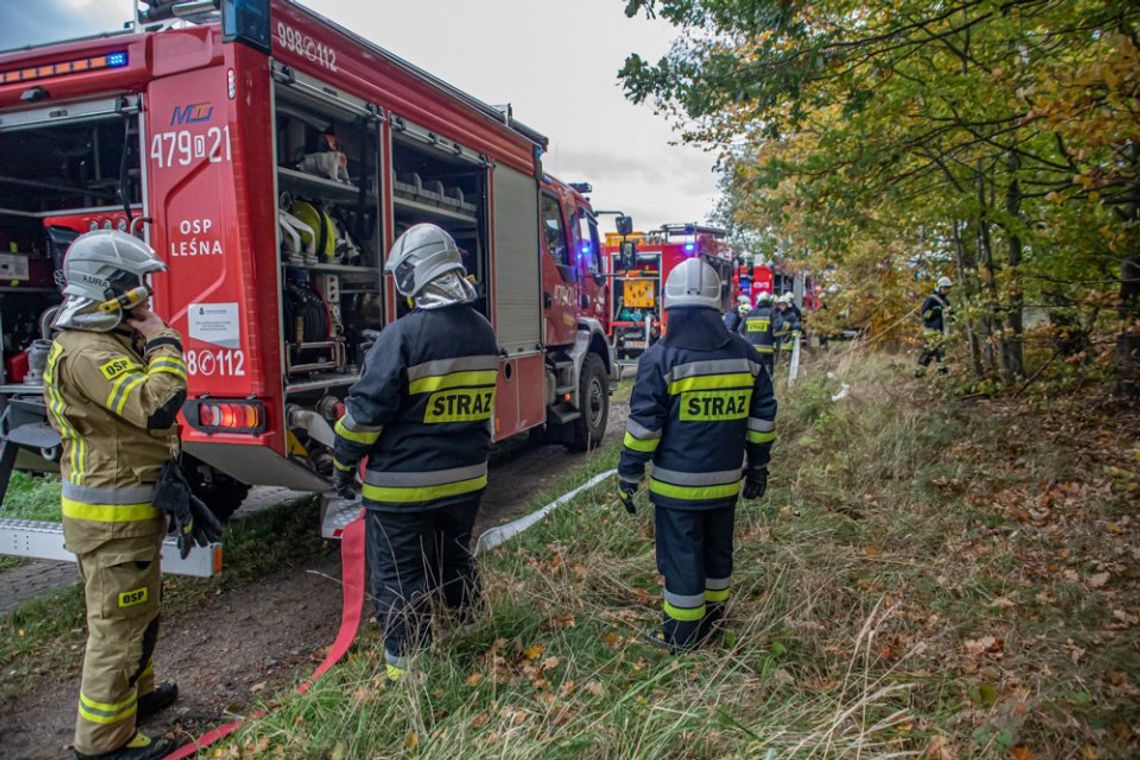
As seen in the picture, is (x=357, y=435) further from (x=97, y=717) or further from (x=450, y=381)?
(x=97, y=717)

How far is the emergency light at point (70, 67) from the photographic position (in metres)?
3.59

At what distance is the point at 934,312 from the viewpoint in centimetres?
1059

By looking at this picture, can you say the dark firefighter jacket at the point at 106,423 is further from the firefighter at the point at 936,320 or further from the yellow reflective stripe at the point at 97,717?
the firefighter at the point at 936,320

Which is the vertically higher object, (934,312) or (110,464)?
(934,312)

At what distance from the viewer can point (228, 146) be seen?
3.41 m

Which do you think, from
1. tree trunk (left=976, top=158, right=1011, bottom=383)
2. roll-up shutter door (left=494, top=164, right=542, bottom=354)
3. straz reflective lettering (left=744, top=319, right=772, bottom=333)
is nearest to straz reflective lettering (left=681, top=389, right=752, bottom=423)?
roll-up shutter door (left=494, top=164, right=542, bottom=354)

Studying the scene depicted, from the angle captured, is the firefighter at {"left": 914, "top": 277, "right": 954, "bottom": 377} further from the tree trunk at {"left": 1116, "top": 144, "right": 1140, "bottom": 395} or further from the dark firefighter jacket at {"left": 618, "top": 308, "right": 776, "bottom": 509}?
the dark firefighter jacket at {"left": 618, "top": 308, "right": 776, "bottom": 509}

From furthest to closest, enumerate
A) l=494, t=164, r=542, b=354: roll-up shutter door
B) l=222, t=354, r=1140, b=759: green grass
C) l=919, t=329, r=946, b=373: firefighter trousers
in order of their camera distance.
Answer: l=919, t=329, r=946, b=373: firefighter trousers < l=494, t=164, r=542, b=354: roll-up shutter door < l=222, t=354, r=1140, b=759: green grass

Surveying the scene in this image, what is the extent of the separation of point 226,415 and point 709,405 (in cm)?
223

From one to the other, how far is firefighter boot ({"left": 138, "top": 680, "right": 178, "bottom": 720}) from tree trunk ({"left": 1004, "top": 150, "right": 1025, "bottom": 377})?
6.55 m

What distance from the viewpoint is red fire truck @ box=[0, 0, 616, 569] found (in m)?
3.47

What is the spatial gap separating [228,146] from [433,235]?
1.15 m

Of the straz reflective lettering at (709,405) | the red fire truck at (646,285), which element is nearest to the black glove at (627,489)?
the straz reflective lettering at (709,405)

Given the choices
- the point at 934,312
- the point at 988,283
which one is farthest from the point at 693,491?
the point at 934,312
